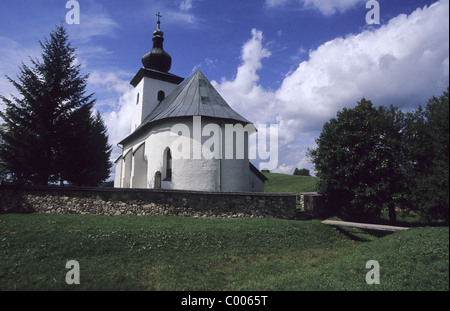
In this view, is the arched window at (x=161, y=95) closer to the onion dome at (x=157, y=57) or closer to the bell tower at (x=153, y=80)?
the bell tower at (x=153, y=80)

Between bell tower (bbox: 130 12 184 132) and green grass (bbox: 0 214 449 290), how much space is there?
55.1 feet

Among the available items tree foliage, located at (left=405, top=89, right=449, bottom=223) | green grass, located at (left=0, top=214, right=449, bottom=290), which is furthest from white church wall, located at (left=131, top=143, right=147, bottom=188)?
tree foliage, located at (left=405, top=89, right=449, bottom=223)

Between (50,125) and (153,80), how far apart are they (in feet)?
42.6

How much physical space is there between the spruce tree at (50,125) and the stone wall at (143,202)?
363 cm

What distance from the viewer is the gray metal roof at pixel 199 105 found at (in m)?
16.5

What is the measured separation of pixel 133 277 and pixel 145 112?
71.6 feet

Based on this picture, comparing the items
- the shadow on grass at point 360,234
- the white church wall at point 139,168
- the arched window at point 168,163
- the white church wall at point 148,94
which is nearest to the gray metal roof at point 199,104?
the arched window at point 168,163

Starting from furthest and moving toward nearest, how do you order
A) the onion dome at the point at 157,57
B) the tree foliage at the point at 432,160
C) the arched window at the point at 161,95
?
the arched window at the point at 161,95 < the onion dome at the point at 157,57 < the tree foliage at the point at 432,160

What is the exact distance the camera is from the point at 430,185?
93.2 inches

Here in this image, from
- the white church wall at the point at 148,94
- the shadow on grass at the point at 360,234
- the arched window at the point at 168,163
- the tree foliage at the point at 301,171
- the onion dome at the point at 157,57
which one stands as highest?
the onion dome at the point at 157,57

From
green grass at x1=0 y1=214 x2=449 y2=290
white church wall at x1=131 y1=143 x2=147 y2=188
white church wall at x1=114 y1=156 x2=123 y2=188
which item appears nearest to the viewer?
green grass at x1=0 y1=214 x2=449 y2=290

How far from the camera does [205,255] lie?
7422mm

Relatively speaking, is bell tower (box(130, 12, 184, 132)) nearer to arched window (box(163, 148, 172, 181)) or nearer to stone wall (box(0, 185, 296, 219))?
arched window (box(163, 148, 172, 181))

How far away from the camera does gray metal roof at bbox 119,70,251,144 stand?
1645 centimetres
